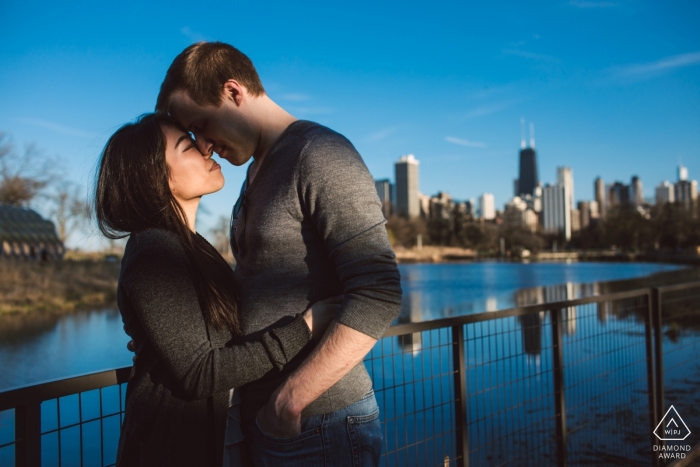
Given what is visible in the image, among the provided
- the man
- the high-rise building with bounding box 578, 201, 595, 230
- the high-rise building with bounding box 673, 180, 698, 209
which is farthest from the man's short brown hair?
the high-rise building with bounding box 578, 201, 595, 230

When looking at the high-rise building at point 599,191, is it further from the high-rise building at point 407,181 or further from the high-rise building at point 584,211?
the high-rise building at point 407,181

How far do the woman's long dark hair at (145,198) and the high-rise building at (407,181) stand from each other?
439ft

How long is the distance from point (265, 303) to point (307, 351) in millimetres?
152

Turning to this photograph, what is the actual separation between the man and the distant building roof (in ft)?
138

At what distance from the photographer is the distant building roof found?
130ft

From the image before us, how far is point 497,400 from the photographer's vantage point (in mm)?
3381

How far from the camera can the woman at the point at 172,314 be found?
117 cm

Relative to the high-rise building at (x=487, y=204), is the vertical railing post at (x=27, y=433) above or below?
below

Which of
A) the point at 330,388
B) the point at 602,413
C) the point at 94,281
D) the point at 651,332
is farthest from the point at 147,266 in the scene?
the point at 94,281

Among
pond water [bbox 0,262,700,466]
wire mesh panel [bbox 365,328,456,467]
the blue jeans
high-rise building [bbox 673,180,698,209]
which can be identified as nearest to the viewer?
the blue jeans

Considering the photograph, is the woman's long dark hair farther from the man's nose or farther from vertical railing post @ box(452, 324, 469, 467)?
vertical railing post @ box(452, 324, 469, 467)

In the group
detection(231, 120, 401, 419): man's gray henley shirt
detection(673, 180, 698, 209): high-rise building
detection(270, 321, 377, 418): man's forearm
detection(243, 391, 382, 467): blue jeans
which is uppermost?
detection(673, 180, 698, 209): high-rise building

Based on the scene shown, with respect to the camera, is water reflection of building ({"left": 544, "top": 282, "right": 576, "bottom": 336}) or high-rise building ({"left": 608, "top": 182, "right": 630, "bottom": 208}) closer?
water reflection of building ({"left": 544, "top": 282, "right": 576, "bottom": 336})

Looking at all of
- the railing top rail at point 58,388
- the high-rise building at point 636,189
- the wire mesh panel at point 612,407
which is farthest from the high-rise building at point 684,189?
the railing top rail at point 58,388
